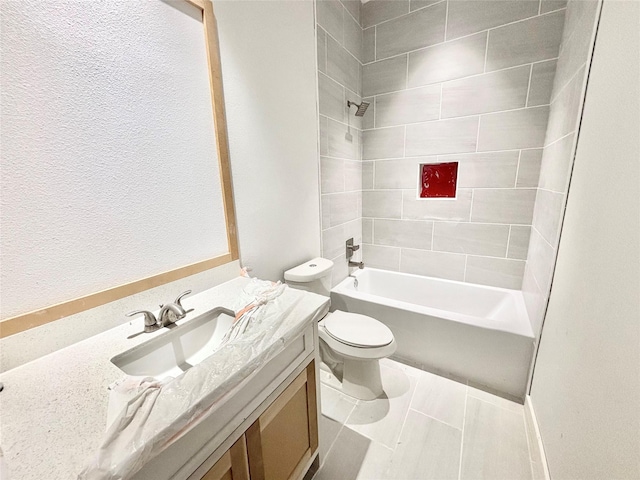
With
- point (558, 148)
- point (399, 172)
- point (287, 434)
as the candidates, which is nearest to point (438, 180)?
point (399, 172)

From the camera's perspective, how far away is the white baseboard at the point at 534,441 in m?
1.17

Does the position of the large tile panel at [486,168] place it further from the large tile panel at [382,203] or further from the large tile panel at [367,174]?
the large tile panel at [367,174]

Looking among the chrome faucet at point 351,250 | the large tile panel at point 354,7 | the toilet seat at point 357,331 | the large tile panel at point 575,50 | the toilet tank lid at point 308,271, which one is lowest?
the toilet seat at point 357,331

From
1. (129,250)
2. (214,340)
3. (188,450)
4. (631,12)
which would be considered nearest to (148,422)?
(188,450)

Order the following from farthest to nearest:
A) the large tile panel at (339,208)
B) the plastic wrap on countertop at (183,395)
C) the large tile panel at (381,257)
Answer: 1. the large tile panel at (381,257)
2. the large tile panel at (339,208)
3. the plastic wrap on countertop at (183,395)

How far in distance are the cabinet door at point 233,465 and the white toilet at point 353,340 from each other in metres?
0.83

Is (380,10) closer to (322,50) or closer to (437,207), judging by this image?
(322,50)

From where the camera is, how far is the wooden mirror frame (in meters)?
0.74

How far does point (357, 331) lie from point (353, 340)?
0.09 metres

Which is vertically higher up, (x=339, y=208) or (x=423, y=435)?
(x=339, y=208)

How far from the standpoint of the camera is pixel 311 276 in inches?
62.6

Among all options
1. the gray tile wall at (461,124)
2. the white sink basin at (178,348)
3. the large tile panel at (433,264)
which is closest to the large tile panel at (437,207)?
the gray tile wall at (461,124)

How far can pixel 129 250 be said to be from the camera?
0.94 meters

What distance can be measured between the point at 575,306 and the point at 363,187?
1.84 m
